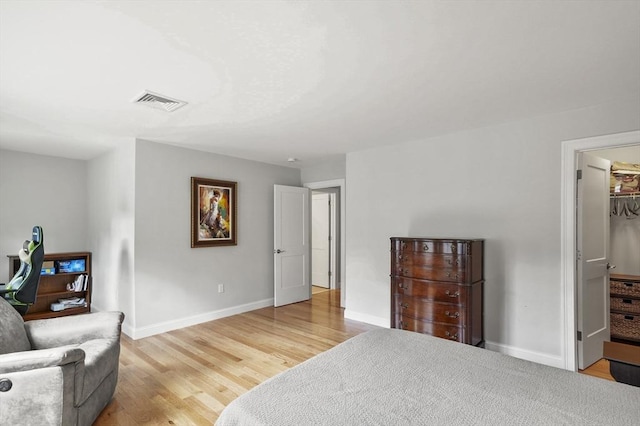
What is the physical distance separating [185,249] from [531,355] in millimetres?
4143

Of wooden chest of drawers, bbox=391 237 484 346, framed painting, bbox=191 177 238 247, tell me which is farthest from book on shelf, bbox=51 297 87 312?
wooden chest of drawers, bbox=391 237 484 346

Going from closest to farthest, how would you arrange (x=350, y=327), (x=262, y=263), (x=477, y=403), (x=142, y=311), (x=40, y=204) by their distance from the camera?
(x=477, y=403) < (x=142, y=311) < (x=350, y=327) < (x=40, y=204) < (x=262, y=263)

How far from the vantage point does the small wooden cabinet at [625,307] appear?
3.64 metres

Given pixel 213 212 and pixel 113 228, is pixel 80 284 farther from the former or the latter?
pixel 213 212

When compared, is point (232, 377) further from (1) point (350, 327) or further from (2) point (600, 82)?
(2) point (600, 82)

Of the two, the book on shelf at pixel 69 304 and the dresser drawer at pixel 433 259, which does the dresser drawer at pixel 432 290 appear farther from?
the book on shelf at pixel 69 304

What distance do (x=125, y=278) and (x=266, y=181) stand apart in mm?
2468

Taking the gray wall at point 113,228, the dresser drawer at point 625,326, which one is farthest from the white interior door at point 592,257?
the gray wall at point 113,228

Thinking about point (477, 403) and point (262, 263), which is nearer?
point (477, 403)

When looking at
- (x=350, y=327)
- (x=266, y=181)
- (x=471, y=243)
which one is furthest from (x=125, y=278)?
(x=471, y=243)

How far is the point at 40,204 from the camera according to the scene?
5012 millimetres

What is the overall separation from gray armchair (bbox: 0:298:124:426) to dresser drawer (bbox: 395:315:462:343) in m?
2.61

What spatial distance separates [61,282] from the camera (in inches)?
187

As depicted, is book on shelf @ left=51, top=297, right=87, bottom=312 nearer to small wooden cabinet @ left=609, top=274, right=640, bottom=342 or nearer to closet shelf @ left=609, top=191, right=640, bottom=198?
small wooden cabinet @ left=609, top=274, right=640, bottom=342
